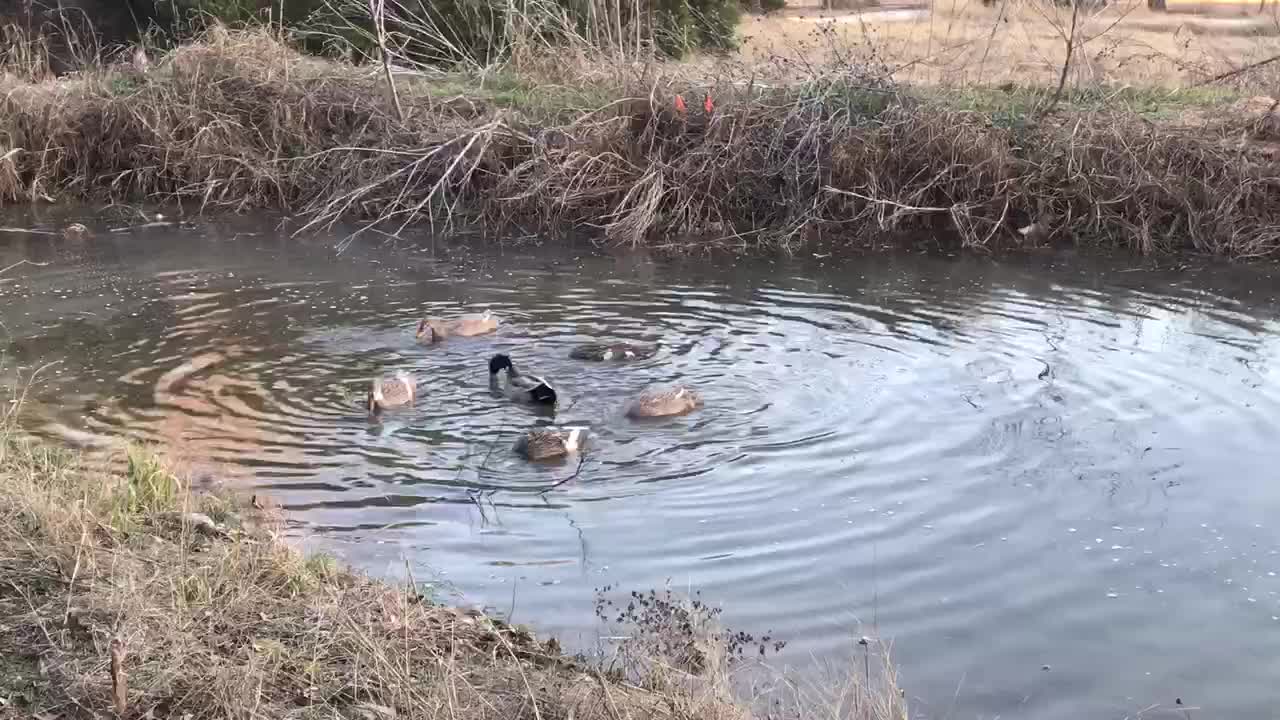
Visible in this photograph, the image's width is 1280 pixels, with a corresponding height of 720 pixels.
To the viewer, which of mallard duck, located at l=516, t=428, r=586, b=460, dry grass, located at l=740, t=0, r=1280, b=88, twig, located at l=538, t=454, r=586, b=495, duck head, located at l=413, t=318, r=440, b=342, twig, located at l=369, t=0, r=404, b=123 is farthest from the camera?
dry grass, located at l=740, t=0, r=1280, b=88

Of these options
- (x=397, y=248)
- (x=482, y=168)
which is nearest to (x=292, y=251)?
(x=397, y=248)

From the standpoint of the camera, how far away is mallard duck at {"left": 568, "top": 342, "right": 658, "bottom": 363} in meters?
9.47

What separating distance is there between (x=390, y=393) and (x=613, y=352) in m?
2.09

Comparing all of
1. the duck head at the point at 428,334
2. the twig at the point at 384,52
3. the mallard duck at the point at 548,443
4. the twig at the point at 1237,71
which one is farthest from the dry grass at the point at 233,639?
the twig at the point at 1237,71

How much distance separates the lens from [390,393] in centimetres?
816

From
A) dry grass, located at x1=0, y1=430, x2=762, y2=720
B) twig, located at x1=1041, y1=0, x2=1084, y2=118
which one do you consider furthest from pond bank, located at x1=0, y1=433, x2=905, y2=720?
twig, located at x1=1041, y1=0, x2=1084, y2=118

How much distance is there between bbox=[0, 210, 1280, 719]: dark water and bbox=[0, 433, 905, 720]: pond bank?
2.39 ft

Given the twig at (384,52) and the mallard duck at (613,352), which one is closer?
the mallard duck at (613,352)

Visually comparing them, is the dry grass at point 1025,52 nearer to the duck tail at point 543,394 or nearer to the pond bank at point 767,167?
the pond bank at point 767,167

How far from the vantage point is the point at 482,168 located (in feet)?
50.9

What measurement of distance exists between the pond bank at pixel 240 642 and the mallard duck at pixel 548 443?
6.53 feet

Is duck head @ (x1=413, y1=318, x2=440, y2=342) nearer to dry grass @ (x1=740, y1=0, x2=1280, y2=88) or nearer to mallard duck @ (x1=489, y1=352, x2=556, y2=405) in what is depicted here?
mallard duck @ (x1=489, y1=352, x2=556, y2=405)

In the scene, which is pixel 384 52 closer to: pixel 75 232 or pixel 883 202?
pixel 75 232

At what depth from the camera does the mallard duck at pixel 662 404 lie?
8.10 m
